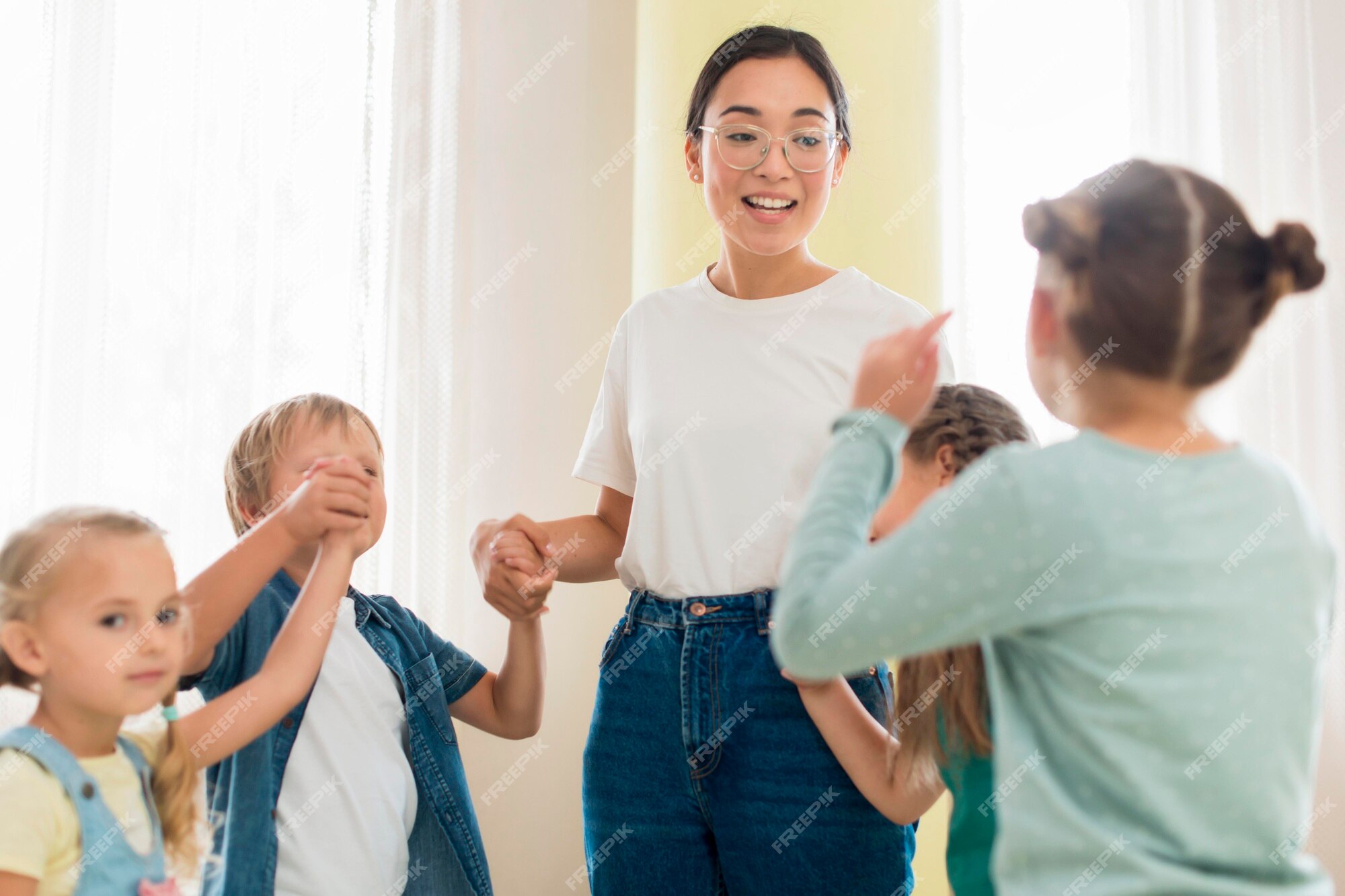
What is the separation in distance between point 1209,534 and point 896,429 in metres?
0.24

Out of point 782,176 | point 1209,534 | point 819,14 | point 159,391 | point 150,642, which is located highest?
point 819,14

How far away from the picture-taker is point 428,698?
4.82 ft

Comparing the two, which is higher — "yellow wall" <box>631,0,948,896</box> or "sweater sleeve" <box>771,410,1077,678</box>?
"yellow wall" <box>631,0,948,896</box>

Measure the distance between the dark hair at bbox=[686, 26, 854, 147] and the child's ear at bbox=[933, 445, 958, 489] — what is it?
55 centimetres

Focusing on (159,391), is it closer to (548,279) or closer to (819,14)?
(548,279)

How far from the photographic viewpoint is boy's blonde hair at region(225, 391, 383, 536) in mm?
1427

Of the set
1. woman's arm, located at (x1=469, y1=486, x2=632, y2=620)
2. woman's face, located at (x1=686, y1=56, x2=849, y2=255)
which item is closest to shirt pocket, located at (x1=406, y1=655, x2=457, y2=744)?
woman's arm, located at (x1=469, y1=486, x2=632, y2=620)

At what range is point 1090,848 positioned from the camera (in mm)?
757

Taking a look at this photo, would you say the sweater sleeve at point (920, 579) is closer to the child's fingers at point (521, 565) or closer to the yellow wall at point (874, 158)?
the child's fingers at point (521, 565)

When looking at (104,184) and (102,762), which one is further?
(104,184)

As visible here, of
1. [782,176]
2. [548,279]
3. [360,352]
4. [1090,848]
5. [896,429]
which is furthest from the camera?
[548,279]

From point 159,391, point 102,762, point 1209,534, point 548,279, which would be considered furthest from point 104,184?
point 1209,534

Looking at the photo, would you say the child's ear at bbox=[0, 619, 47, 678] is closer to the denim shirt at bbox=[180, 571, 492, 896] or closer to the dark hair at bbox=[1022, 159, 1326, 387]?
the denim shirt at bbox=[180, 571, 492, 896]

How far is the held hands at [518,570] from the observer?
146 cm
